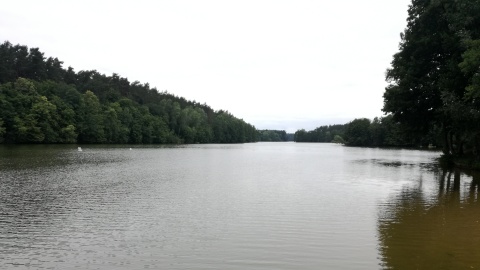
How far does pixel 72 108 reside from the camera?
103625 millimetres

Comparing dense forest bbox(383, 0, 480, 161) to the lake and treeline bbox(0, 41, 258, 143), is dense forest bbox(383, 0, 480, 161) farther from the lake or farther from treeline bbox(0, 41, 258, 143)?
treeline bbox(0, 41, 258, 143)

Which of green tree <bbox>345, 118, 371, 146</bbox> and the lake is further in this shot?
green tree <bbox>345, 118, 371, 146</bbox>

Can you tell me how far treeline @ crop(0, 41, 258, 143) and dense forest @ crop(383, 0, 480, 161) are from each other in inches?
2803

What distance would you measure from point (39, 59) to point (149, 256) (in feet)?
372

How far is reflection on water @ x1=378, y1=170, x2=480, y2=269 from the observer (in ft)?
34.4

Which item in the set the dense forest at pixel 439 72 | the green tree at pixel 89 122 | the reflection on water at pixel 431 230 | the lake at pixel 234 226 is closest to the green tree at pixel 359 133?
the green tree at pixel 89 122

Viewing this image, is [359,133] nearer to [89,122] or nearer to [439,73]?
[89,122]

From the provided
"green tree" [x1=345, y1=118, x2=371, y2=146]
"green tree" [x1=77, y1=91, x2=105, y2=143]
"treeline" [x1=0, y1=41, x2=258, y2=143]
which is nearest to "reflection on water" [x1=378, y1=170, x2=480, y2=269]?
"treeline" [x1=0, y1=41, x2=258, y2=143]

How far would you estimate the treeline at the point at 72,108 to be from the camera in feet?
285

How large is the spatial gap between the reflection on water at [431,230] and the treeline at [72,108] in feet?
261

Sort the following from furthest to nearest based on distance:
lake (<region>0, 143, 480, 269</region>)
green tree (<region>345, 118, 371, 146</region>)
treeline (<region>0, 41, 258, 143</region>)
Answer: green tree (<region>345, 118, 371, 146</region>) → treeline (<region>0, 41, 258, 143</region>) → lake (<region>0, 143, 480, 269</region>)

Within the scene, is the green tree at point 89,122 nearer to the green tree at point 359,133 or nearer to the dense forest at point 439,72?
the dense forest at point 439,72

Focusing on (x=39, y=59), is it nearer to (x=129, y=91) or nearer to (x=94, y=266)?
(x=129, y=91)

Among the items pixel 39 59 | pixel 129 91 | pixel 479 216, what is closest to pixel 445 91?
pixel 479 216
